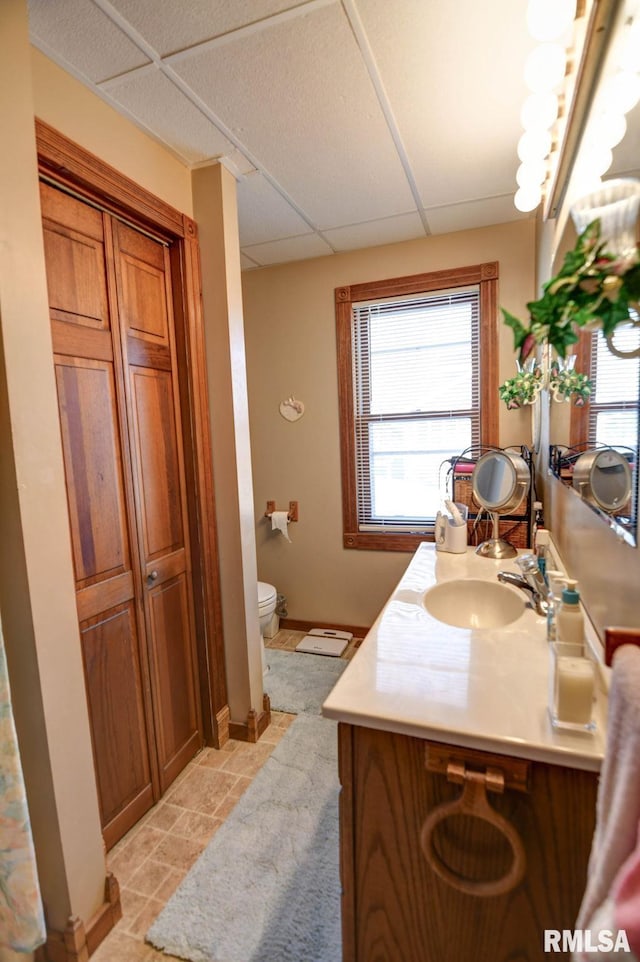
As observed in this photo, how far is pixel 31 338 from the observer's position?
104 cm

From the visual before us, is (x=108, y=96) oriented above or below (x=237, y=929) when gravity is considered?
above

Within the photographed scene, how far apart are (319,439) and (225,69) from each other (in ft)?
6.12

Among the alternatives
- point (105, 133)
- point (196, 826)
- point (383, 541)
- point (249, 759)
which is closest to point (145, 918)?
point (196, 826)

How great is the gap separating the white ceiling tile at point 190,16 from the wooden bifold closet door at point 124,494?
19.5 inches

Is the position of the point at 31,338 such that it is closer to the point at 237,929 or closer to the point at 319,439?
the point at 237,929

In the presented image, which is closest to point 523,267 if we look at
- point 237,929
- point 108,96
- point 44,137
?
point 108,96


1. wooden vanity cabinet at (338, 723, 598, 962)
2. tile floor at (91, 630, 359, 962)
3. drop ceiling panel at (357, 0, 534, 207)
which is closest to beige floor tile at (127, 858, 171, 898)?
tile floor at (91, 630, 359, 962)

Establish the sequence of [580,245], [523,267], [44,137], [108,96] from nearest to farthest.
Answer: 1. [580,245]
2. [44,137]
3. [108,96]
4. [523,267]

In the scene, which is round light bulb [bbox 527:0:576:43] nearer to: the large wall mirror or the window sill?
the large wall mirror

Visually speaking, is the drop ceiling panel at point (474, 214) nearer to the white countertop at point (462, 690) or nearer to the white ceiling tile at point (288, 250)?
the white ceiling tile at point (288, 250)

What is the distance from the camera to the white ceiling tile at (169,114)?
1.33 metres

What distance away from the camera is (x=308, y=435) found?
289 cm

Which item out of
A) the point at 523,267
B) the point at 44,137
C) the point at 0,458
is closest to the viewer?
the point at 0,458

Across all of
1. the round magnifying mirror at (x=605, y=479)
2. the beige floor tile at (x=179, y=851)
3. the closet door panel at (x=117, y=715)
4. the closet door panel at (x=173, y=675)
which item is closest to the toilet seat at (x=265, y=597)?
the closet door panel at (x=173, y=675)
